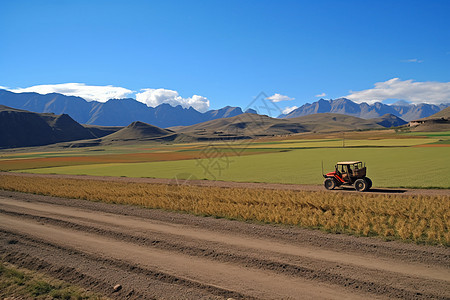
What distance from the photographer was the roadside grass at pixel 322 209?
1435 cm

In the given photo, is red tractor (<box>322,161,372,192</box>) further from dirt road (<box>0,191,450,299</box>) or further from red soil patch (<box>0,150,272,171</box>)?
red soil patch (<box>0,150,272,171</box>)

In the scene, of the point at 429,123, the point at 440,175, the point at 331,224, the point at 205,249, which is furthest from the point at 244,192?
the point at 429,123

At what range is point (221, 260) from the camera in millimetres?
11906

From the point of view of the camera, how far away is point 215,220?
18.0 meters

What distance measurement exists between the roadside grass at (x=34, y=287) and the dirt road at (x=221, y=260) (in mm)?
409

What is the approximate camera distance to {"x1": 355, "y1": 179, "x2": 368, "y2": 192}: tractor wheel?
2569 centimetres

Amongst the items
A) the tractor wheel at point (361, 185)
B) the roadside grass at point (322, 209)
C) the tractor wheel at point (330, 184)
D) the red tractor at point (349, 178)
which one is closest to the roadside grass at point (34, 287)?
the roadside grass at point (322, 209)

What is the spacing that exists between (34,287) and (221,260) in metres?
7.08

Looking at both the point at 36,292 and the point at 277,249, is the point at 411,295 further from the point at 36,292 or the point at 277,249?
Answer: the point at 36,292

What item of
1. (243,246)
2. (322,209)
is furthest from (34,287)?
(322,209)

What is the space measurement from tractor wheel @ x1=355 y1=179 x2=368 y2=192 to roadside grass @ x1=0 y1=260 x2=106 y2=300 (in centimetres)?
2353

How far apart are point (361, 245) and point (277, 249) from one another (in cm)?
378

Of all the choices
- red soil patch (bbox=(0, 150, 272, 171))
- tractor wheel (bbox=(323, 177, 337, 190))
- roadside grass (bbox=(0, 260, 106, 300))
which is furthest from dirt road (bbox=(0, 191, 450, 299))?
red soil patch (bbox=(0, 150, 272, 171))

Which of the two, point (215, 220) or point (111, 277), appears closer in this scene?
point (111, 277)
